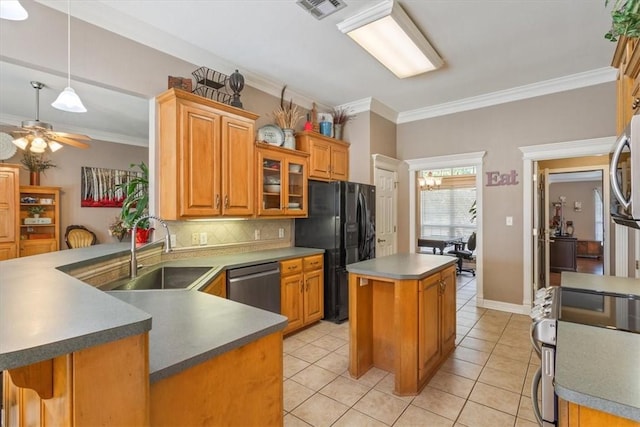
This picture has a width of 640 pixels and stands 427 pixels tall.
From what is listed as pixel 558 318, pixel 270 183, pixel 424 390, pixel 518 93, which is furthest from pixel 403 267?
pixel 518 93

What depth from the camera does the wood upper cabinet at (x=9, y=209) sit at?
438 centimetres

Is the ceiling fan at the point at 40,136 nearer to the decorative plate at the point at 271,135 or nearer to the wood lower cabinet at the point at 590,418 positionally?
the decorative plate at the point at 271,135

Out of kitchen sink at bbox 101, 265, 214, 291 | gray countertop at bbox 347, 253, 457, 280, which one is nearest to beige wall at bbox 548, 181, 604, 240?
gray countertop at bbox 347, 253, 457, 280

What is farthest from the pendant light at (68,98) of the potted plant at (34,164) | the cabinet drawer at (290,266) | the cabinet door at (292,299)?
the potted plant at (34,164)

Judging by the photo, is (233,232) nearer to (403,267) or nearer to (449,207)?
(403,267)

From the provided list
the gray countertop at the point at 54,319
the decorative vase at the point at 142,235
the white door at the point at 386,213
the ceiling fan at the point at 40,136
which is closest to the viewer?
the gray countertop at the point at 54,319

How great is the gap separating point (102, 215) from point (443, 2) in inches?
241

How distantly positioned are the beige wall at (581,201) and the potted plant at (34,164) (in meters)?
12.3

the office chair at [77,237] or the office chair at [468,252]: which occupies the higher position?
the office chair at [77,237]

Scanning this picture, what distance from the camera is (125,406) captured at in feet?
2.28

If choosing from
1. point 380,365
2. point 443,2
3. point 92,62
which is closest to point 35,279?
point 92,62

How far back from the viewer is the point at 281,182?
3.65 m

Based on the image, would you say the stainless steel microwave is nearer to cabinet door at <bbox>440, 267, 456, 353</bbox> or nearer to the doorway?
cabinet door at <bbox>440, 267, 456, 353</bbox>

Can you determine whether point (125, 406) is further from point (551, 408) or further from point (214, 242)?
point (214, 242)
